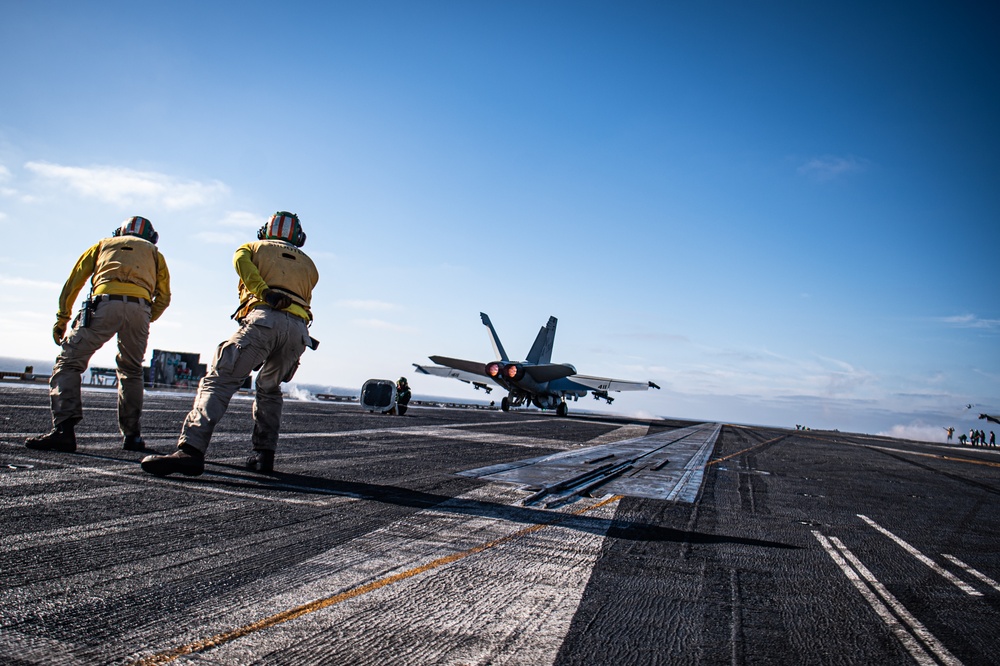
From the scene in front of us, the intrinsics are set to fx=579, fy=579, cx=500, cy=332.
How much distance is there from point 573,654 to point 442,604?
0.58 metres

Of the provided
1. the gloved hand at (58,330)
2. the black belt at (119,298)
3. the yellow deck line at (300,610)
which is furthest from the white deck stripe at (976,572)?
the gloved hand at (58,330)

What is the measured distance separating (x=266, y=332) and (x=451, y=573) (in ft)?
11.2

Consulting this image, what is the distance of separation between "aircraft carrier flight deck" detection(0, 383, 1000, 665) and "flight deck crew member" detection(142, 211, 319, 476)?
1.72ft

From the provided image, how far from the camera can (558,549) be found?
3191mm

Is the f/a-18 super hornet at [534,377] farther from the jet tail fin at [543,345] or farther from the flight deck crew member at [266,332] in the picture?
the flight deck crew member at [266,332]

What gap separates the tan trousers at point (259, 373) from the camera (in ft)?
15.4

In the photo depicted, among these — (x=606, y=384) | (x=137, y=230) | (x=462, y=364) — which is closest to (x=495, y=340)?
(x=462, y=364)

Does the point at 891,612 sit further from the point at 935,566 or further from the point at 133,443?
the point at 133,443

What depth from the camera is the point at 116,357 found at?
240 inches

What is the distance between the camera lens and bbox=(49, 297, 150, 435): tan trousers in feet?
18.7

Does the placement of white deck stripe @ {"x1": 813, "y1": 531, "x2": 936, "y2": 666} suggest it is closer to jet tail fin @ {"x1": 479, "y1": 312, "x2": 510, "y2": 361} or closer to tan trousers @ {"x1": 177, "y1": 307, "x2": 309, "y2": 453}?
tan trousers @ {"x1": 177, "y1": 307, "x2": 309, "y2": 453}

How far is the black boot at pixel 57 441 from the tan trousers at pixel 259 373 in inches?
46.3

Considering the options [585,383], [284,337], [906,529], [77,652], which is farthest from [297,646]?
[585,383]

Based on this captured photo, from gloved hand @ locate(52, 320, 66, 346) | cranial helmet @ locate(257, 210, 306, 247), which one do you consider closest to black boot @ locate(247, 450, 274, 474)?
cranial helmet @ locate(257, 210, 306, 247)
